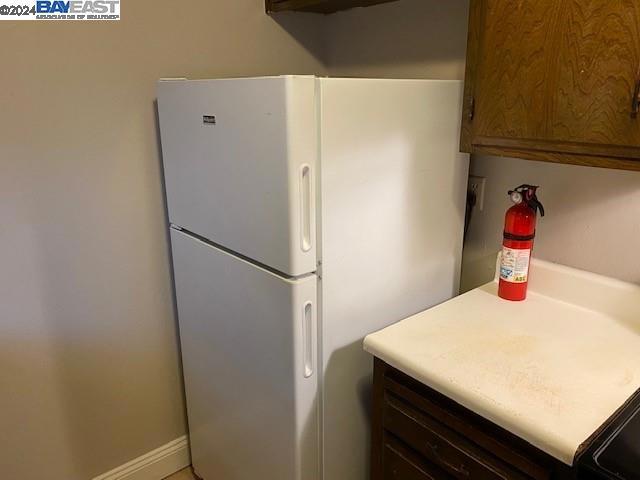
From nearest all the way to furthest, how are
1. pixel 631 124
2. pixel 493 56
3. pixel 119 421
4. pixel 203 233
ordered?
pixel 631 124 → pixel 493 56 → pixel 203 233 → pixel 119 421

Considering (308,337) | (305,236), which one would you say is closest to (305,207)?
(305,236)

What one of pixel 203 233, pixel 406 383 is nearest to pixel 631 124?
pixel 406 383

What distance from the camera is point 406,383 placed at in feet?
4.09

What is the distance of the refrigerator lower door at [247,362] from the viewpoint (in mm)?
1314

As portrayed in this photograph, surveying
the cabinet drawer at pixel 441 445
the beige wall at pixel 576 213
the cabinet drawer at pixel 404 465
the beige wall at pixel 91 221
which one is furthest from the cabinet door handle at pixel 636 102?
the beige wall at pixel 91 221

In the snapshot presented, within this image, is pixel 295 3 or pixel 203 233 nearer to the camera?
pixel 203 233

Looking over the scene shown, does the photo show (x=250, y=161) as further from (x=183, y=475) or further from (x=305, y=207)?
(x=183, y=475)

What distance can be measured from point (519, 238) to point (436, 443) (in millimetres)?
614

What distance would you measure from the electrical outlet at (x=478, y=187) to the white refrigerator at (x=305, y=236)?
11 cm

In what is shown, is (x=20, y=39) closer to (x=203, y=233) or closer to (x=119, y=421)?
(x=203, y=233)

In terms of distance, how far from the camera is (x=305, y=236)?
1233mm

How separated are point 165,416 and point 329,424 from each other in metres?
0.89

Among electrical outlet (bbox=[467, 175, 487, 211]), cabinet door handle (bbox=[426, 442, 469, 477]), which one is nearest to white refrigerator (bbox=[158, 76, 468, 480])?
electrical outlet (bbox=[467, 175, 487, 211])

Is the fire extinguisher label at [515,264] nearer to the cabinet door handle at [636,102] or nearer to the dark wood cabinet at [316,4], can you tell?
the cabinet door handle at [636,102]
